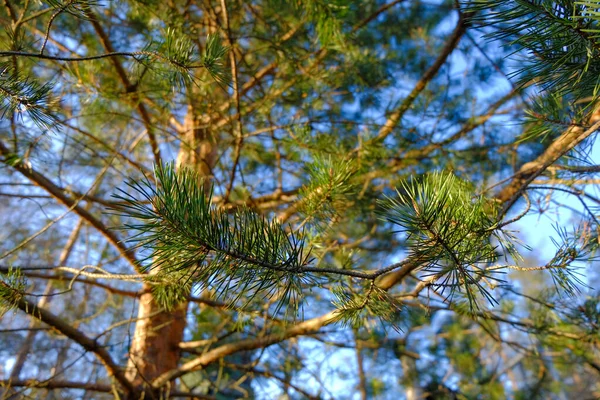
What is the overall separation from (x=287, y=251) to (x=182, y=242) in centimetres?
17

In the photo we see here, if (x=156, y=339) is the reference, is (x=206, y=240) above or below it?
below

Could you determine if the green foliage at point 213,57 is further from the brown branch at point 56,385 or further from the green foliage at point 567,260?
the brown branch at point 56,385

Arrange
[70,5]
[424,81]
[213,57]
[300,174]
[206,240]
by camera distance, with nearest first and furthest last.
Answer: [206,240]
[70,5]
[213,57]
[424,81]
[300,174]

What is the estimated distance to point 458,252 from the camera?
0.78 metres

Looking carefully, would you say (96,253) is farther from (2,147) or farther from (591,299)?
(591,299)

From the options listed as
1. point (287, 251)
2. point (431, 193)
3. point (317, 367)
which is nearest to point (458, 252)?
point (431, 193)

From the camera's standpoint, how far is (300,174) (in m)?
2.47

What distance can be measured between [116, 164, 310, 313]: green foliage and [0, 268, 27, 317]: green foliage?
0.46 meters

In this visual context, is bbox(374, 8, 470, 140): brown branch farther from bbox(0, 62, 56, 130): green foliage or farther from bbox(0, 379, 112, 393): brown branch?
bbox(0, 379, 112, 393): brown branch

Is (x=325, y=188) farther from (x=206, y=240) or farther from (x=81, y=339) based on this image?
(x=81, y=339)

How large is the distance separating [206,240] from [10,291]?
59 cm

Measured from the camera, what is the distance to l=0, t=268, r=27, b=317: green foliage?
1035 millimetres

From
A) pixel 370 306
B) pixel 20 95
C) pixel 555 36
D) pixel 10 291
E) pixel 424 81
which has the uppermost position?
pixel 424 81

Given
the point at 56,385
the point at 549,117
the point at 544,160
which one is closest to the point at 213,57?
the point at 549,117
